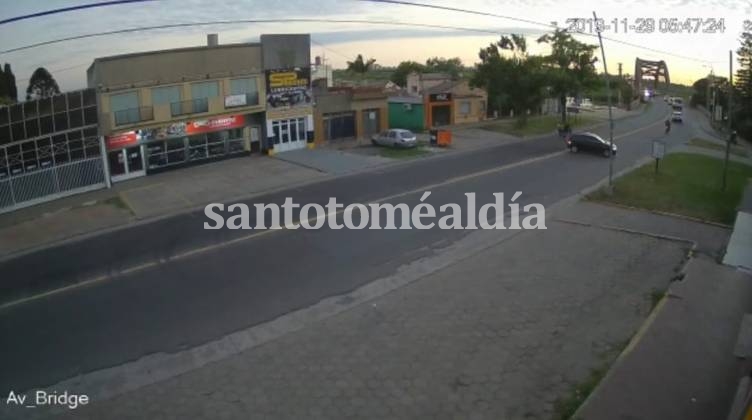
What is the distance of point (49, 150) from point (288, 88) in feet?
40.6

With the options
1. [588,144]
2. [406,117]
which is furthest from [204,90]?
[588,144]

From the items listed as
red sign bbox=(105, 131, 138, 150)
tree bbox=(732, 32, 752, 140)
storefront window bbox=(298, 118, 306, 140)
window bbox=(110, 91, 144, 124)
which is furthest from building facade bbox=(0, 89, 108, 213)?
tree bbox=(732, 32, 752, 140)

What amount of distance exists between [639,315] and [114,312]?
1083 cm

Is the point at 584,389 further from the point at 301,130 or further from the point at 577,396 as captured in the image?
the point at 301,130

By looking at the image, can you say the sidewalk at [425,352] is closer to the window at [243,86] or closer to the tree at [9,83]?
the window at [243,86]

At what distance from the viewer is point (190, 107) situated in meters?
28.4

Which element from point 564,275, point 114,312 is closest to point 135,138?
point 114,312

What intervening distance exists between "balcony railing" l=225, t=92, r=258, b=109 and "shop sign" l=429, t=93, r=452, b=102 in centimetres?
1478

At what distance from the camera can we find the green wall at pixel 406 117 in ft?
135

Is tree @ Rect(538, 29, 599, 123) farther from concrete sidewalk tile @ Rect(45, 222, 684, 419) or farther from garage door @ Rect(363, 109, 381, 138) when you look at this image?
concrete sidewalk tile @ Rect(45, 222, 684, 419)

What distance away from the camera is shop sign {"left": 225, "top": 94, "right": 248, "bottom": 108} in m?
29.6

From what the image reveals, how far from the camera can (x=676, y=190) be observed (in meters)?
23.9

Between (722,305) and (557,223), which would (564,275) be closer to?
(722,305)

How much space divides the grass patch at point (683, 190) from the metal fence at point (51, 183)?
2029 centimetres
